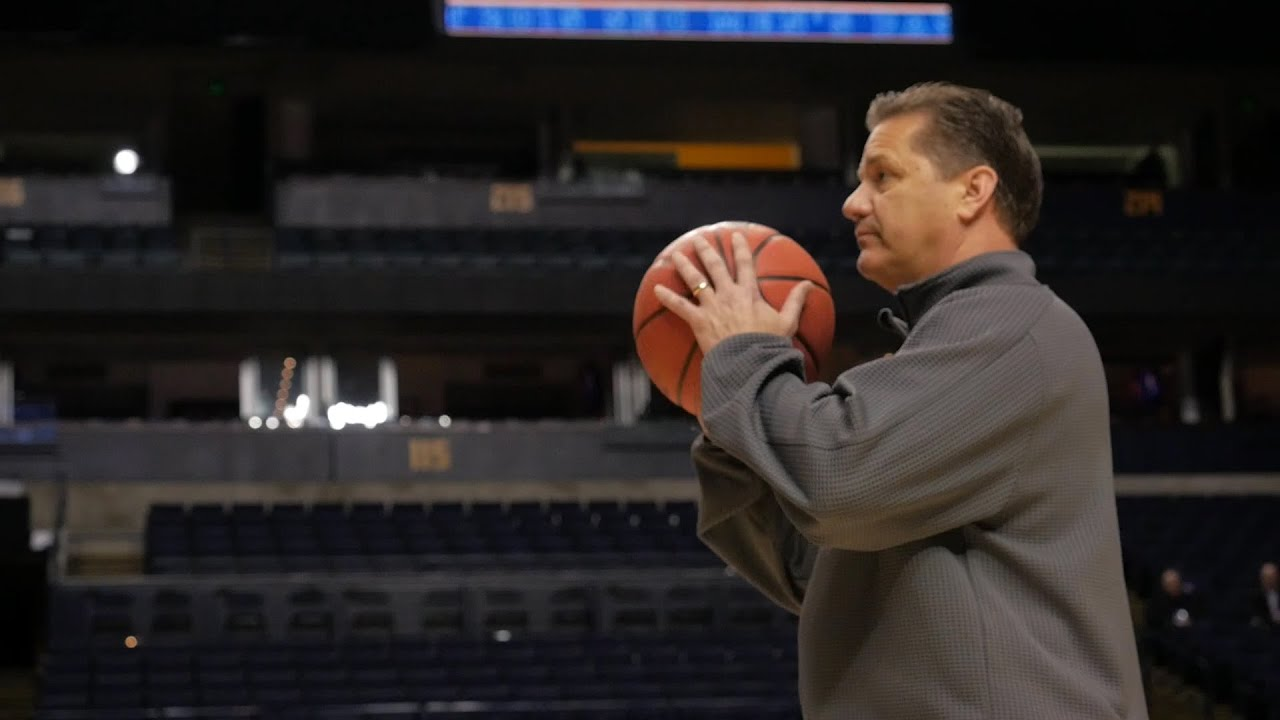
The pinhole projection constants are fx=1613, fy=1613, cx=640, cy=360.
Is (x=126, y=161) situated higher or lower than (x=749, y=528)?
higher

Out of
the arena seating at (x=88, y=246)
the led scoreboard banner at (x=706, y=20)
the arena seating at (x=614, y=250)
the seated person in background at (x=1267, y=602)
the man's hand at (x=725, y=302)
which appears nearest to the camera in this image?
the man's hand at (x=725, y=302)

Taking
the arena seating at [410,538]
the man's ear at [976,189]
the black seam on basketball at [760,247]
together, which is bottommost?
the arena seating at [410,538]

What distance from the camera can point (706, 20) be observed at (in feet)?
68.4

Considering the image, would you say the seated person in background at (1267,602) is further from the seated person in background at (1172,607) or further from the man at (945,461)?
the man at (945,461)

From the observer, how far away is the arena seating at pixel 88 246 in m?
18.4

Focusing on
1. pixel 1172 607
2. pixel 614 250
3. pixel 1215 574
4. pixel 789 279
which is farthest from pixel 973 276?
pixel 614 250

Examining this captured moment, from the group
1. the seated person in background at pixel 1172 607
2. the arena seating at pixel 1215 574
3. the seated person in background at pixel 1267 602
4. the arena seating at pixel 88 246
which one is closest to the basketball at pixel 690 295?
the arena seating at pixel 1215 574

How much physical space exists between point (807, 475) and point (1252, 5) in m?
21.9

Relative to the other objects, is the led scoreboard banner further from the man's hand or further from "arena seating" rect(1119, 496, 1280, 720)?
the man's hand

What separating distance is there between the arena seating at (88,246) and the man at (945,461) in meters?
17.9

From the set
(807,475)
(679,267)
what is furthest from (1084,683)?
(679,267)

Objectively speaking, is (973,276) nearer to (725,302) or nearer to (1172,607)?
(725,302)

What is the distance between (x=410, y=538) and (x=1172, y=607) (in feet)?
22.7

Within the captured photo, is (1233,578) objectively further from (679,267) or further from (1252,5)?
(679,267)
